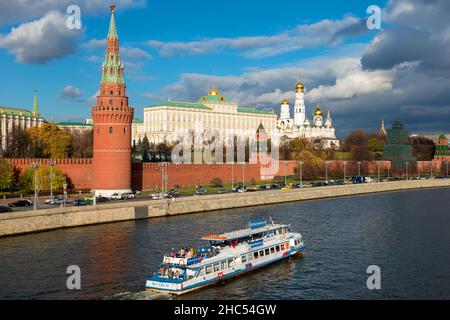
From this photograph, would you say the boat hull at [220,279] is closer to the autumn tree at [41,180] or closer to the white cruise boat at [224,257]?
the white cruise boat at [224,257]

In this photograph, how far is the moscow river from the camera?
29.6 meters

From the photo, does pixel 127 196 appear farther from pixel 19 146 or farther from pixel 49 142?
pixel 19 146

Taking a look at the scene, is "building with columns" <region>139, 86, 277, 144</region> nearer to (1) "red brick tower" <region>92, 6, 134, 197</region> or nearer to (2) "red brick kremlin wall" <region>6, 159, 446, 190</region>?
(2) "red brick kremlin wall" <region>6, 159, 446, 190</region>

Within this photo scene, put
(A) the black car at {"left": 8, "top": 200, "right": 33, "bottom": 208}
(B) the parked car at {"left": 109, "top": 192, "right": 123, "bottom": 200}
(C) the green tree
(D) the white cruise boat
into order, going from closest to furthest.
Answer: (D) the white cruise boat
(A) the black car at {"left": 8, "top": 200, "right": 33, "bottom": 208}
(C) the green tree
(B) the parked car at {"left": 109, "top": 192, "right": 123, "bottom": 200}

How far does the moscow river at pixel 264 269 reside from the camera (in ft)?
97.1

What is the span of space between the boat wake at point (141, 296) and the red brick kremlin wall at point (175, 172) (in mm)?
43715

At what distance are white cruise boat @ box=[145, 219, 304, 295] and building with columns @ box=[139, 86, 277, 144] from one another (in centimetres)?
10799

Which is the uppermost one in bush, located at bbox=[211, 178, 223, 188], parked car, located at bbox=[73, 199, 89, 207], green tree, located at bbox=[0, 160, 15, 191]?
green tree, located at bbox=[0, 160, 15, 191]

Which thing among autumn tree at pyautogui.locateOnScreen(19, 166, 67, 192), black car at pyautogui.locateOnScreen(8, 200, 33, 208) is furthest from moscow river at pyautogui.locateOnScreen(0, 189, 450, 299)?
autumn tree at pyautogui.locateOnScreen(19, 166, 67, 192)

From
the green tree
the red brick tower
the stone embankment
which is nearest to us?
the stone embankment

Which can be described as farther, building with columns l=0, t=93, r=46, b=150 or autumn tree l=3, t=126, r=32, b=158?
building with columns l=0, t=93, r=46, b=150

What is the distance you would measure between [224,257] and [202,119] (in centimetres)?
13511

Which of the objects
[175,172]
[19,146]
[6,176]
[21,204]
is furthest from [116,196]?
[19,146]

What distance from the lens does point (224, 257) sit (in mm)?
33156
